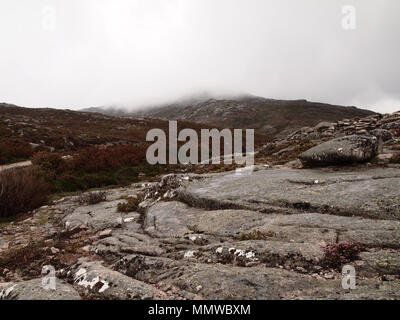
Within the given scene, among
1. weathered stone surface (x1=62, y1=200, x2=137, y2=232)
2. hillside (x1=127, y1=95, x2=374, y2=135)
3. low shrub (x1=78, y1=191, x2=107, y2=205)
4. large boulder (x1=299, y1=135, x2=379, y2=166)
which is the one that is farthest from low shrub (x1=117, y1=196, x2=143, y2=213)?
hillside (x1=127, y1=95, x2=374, y2=135)

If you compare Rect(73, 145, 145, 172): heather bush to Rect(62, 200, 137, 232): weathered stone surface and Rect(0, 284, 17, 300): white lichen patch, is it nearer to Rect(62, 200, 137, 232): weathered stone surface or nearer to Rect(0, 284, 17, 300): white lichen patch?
Rect(62, 200, 137, 232): weathered stone surface

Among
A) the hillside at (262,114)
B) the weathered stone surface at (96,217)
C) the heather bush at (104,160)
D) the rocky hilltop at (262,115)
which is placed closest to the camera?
the weathered stone surface at (96,217)

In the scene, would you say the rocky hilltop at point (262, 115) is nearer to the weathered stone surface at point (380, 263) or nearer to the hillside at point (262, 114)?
the hillside at point (262, 114)

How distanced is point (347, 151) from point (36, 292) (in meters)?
10.3

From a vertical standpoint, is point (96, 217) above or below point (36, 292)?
below

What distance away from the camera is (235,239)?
632cm

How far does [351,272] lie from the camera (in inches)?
175

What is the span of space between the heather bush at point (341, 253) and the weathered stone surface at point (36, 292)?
4749 millimetres

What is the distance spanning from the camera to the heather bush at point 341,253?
186 inches

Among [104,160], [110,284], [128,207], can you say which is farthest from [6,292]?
[104,160]

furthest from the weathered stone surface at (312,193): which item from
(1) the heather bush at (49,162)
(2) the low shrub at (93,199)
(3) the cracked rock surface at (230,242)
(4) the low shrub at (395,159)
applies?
(1) the heather bush at (49,162)

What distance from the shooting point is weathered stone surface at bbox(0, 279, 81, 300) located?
14.7 feet

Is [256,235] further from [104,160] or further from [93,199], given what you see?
[104,160]

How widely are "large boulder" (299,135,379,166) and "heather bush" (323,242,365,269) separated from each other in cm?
532
